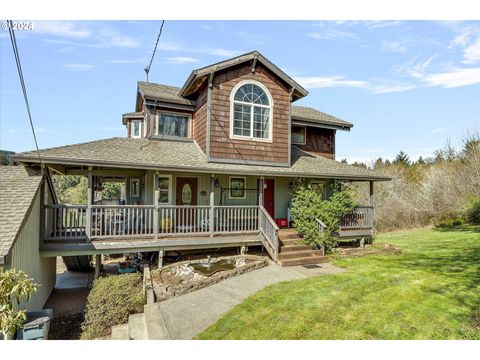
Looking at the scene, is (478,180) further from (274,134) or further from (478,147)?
(274,134)

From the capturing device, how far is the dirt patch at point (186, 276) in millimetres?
7539

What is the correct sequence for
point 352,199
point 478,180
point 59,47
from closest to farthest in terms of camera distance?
point 59,47 → point 352,199 → point 478,180

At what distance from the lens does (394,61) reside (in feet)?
43.4

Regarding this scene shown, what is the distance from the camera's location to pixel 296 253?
10.3m

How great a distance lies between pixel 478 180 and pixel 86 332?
24301 millimetres

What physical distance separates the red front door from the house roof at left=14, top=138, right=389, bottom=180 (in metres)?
1.44

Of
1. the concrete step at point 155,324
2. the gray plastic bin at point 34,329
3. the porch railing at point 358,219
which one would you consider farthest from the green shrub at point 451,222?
the gray plastic bin at point 34,329

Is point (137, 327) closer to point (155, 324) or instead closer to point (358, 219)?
point (155, 324)

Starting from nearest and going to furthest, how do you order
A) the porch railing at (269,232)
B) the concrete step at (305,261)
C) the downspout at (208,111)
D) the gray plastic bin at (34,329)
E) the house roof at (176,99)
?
the gray plastic bin at (34,329) < the concrete step at (305,261) < the porch railing at (269,232) < the downspout at (208,111) < the house roof at (176,99)

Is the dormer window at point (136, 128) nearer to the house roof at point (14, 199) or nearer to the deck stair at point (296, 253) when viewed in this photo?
the house roof at point (14, 199)

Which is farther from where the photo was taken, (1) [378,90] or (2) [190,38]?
(1) [378,90]

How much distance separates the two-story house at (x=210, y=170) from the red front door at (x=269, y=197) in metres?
0.05
